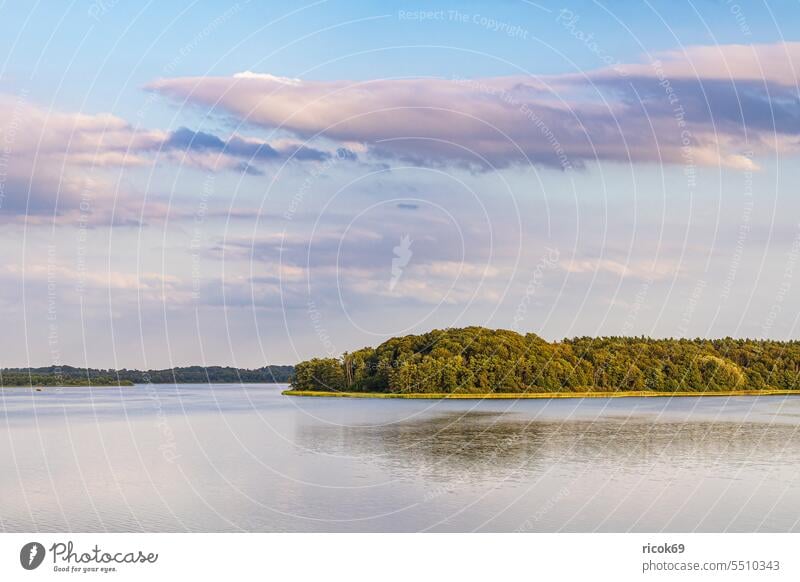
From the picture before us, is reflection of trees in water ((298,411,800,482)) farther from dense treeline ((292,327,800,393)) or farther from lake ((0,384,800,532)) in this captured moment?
dense treeline ((292,327,800,393))

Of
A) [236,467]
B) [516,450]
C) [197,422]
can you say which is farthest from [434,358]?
[236,467]

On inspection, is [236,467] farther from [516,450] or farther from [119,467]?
[516,450]

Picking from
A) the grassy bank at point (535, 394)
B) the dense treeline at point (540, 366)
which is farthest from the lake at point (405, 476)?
the grassy bank at point (535, 394)

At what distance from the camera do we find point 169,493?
42.2 metres

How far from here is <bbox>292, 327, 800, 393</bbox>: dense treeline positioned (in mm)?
137375

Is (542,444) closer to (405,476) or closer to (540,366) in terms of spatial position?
(405,476)

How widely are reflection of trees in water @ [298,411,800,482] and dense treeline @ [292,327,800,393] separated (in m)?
46.0

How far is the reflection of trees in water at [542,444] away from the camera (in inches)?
2078

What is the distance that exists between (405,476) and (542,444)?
19194mm
